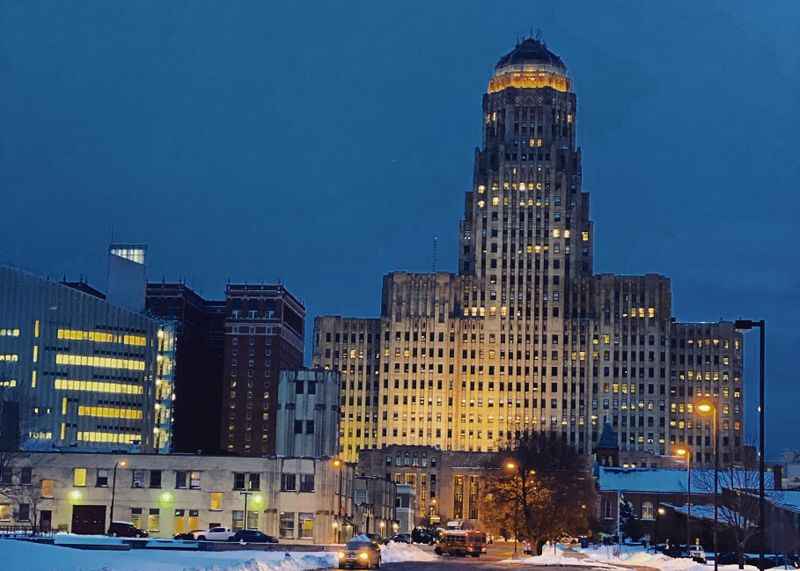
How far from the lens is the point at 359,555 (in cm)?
7138

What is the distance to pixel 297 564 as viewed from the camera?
6725 cm

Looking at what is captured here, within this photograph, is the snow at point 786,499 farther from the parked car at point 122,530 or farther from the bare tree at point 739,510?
the parked car at point 122,530

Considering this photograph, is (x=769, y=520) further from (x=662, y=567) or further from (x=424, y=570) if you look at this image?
(x=424, y=570)

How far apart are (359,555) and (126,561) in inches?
776

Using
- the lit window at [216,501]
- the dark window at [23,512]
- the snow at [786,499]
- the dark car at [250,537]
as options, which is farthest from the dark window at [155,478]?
the snow at [786,499]

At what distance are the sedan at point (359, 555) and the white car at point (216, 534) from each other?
29.7 metres

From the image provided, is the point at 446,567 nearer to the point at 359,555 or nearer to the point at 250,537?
the point at 359,555

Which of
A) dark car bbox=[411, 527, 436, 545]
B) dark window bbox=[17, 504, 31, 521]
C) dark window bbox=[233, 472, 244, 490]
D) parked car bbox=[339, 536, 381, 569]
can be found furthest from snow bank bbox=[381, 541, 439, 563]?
dark car bbox=[411, 527, 436, 545]

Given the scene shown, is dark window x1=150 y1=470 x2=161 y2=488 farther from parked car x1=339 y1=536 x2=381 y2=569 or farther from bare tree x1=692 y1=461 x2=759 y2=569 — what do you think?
parked car x1=339 y1=536 x2=381 y2=569

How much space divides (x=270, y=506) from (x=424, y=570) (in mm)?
47735

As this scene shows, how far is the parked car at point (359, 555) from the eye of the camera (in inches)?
2815

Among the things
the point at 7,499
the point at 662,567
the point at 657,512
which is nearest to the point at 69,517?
the point at 7,499

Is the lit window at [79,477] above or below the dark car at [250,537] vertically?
above

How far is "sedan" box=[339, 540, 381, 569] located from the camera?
235ft
